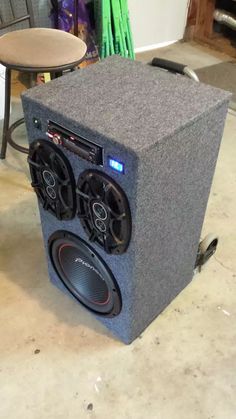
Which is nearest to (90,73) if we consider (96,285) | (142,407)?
(96,285)

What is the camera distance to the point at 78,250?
1.14m

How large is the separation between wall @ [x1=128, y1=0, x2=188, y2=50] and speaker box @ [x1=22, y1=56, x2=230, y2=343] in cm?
193

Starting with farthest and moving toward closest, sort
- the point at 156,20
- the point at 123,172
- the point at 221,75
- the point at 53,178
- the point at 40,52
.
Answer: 1. the point at 156,20
2. the point at 221,75
3. the point at 40,52
4. the point at 53,178
5. the point at 123,172

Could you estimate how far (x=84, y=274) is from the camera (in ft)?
3.94

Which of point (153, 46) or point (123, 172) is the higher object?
→ point (123, 172)

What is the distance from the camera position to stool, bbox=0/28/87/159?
4.85 ft

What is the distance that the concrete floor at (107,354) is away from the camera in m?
1.10

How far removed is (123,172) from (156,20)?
2.47 meters

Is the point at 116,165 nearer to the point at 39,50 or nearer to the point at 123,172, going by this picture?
the point at 123,172

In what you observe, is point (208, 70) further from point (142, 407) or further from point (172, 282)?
point (142, 407)

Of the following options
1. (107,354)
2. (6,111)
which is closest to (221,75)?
(6,111)

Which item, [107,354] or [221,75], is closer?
[107,354]

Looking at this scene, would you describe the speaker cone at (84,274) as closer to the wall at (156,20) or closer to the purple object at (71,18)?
the purple object at (71,18)

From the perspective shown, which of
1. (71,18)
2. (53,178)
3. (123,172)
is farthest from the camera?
(71,18)
